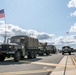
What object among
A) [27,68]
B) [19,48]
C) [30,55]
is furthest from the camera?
[30,55]

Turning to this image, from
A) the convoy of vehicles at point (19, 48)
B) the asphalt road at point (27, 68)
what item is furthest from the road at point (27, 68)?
the convoy of vehicles at point (19, 48)

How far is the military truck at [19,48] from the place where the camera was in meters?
28.8

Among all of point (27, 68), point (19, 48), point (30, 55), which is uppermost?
point (19, 48)

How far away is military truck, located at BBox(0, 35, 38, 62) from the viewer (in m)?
28.8

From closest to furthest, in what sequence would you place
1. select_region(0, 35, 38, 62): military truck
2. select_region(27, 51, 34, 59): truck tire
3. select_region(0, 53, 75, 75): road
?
select_region(0, 53, 75, 75): road
select_region(0, 35, 38, 62): military truck
select_region(27, 51, 34, 59): truck tire

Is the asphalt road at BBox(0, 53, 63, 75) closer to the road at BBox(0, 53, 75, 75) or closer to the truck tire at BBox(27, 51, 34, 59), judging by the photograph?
the road at BBox(0, 53, 75, 75)

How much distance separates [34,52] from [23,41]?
194 inches

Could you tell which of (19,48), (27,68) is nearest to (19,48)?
(19,48)

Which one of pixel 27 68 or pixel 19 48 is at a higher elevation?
pixel 19 48

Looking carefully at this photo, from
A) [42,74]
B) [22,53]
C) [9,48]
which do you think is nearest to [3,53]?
[9,48]

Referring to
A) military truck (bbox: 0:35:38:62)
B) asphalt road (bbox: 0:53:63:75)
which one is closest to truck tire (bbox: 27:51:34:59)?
military truck (bbox: 0:35:38:62)

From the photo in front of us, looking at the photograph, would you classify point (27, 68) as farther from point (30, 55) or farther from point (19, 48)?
point (30, 55)

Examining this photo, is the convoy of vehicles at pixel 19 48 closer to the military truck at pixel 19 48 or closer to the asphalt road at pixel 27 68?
the military truck at pixel 19 48

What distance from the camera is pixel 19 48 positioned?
3106 centimetres
